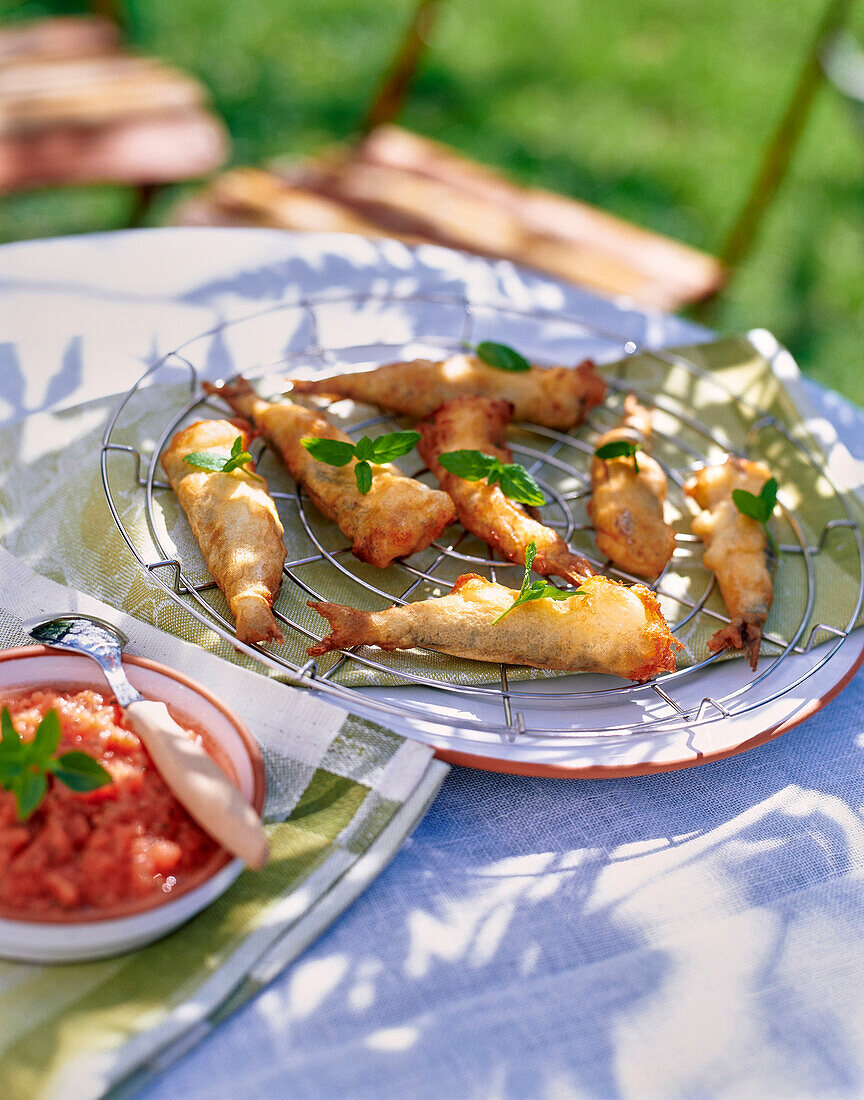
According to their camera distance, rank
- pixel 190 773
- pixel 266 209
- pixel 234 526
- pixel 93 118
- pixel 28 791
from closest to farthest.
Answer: pixel 28 791, pixel 190 773, pixel 234 526, pixel 266 209, pixel 93 118

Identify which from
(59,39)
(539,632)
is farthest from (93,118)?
(539,632)

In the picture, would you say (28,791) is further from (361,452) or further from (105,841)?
(361,452)

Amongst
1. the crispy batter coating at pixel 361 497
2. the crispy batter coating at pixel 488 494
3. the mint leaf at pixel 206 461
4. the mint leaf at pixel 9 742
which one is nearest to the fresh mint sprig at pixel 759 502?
the crispy batter coating at pixel 488 494

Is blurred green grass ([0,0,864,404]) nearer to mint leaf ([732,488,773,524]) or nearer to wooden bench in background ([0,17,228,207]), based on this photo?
wooden bench in background ([0,17,228,207])

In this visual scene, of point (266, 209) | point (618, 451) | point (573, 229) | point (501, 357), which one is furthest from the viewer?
point (573, 229)

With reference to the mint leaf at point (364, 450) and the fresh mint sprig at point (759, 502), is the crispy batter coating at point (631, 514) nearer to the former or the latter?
the fresh mint sprig at point (759, 502)

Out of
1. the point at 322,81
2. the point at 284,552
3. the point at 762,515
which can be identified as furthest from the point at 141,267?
the point at 322,81
